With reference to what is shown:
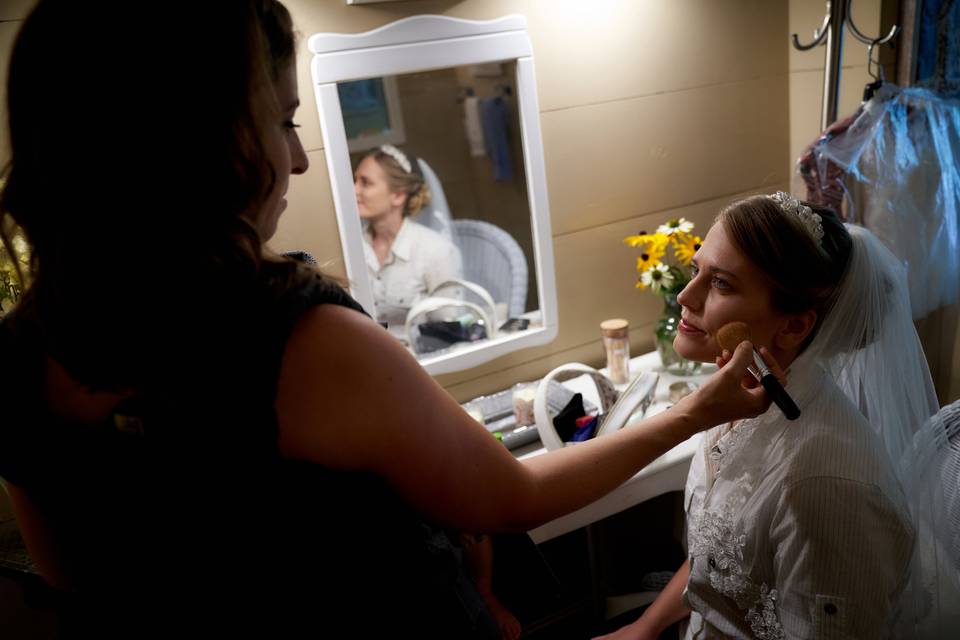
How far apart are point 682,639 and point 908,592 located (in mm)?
439

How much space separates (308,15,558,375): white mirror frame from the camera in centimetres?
160

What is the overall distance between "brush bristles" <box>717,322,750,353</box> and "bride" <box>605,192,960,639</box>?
3 centimetres

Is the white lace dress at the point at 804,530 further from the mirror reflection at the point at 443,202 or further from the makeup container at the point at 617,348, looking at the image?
the mirror reflection at the point at 443,202

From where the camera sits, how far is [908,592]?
1137mm

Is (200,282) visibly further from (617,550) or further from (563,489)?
(617,550)

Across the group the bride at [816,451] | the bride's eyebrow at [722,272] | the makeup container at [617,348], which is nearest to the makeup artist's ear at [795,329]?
the bride at [816,451]

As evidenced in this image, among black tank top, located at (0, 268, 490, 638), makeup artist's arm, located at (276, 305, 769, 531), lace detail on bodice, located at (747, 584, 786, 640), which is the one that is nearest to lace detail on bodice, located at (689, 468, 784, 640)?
lace detail on bodice, located at (747, 584, 786, 640)

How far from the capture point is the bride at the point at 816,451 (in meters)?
1.01

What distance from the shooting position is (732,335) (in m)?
1.13

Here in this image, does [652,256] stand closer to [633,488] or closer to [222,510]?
[633,488]

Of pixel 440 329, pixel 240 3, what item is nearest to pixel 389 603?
pixel 240 3

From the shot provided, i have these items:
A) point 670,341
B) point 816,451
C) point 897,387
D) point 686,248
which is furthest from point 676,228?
point 816,451

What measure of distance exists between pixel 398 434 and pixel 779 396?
50 cm

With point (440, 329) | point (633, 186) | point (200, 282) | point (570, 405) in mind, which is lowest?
point (570, 405)
